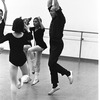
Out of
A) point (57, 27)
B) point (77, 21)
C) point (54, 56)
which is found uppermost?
point (57, 27)

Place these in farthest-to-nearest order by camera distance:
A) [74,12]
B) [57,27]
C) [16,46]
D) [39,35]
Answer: [74,12] → [39,35] → [57,27] → [16,46]

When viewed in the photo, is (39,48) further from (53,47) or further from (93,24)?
(93,24)

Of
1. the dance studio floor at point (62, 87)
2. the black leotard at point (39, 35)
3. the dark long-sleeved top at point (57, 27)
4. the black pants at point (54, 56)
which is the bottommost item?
the dance studio floor at point (62, 87)

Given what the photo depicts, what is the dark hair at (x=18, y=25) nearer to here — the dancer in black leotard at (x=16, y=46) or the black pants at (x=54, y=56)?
the dancer in black leotard at (x=16, y=46)

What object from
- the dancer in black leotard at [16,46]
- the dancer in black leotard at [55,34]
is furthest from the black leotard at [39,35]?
the dancer in black leotard at [16,46]

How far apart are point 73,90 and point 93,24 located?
3.53 metres

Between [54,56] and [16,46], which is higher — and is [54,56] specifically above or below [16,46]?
below

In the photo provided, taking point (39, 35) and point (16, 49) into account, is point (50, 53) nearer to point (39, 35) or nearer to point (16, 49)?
point (39, 35)

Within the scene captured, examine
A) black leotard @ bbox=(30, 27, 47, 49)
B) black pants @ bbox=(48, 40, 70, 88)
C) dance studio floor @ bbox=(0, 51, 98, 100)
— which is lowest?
dance studio floor @ bbox=(0, 51, 98, 100)

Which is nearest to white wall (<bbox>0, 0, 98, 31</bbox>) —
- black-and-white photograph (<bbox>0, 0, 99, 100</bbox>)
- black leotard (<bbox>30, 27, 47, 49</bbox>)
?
black-and-white photograph (<bbox>0, 0, 99, 100</bbox>)

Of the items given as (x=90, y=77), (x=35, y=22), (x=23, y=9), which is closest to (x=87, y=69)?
(x=90, y=77)

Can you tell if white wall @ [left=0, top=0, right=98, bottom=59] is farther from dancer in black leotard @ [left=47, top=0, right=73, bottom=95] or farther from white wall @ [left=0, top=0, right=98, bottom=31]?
dancer in black leotard @ [left=47, top=0, right=73, bottom=95]

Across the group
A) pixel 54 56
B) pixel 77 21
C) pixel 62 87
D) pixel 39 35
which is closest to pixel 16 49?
pixel 54 56

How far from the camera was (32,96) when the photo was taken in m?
4.32
